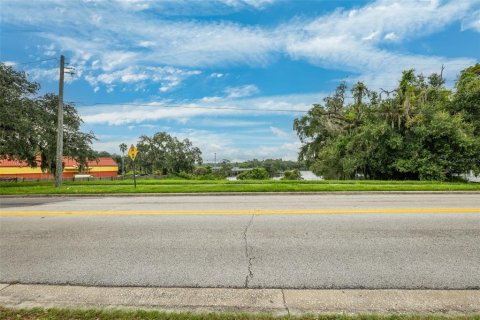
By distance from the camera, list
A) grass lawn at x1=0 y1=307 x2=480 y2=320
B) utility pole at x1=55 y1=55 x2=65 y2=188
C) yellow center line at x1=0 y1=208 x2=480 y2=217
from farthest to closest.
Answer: utility pole at x1=55 y1=55 x2=65 y2=188 < yellow center line at x1=0 y1=208 x2=480 y2=217 < grass lawn at x1=0 y1=307 x2=480 y2=320

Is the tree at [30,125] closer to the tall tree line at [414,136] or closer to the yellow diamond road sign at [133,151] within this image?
the yellow diamond road sign at [133,151]

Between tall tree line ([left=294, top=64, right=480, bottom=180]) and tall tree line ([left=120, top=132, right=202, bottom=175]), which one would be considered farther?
tall tree line ([left=120, top=132, right=202, bottom=175])

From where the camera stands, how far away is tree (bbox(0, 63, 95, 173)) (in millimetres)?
17844

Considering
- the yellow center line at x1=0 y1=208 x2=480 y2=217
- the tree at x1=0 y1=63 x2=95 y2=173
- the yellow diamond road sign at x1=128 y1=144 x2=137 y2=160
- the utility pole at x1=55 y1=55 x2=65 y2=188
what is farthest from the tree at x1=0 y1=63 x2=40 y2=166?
the yellow center line at x1=0 y1=208 x2=480 y2=217

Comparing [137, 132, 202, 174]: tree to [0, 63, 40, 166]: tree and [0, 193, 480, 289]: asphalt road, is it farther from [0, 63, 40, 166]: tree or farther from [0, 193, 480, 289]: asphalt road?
[0, 193, 480, 289]: asphalt road

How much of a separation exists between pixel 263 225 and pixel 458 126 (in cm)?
2098

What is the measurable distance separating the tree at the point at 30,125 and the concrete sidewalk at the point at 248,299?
18341mm

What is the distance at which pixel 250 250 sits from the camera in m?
4.75

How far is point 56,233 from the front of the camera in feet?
19.3

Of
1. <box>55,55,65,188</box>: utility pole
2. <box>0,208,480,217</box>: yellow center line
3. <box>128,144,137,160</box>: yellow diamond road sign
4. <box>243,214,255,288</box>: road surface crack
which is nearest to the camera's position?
<box>243,214,255,288</box>: road surface crack

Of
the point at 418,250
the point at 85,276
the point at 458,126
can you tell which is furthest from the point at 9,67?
the point at 458,126

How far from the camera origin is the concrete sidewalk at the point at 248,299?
305cm

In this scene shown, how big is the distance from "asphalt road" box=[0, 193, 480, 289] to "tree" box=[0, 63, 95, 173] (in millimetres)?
13757

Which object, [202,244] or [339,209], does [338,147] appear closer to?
[339,209]
